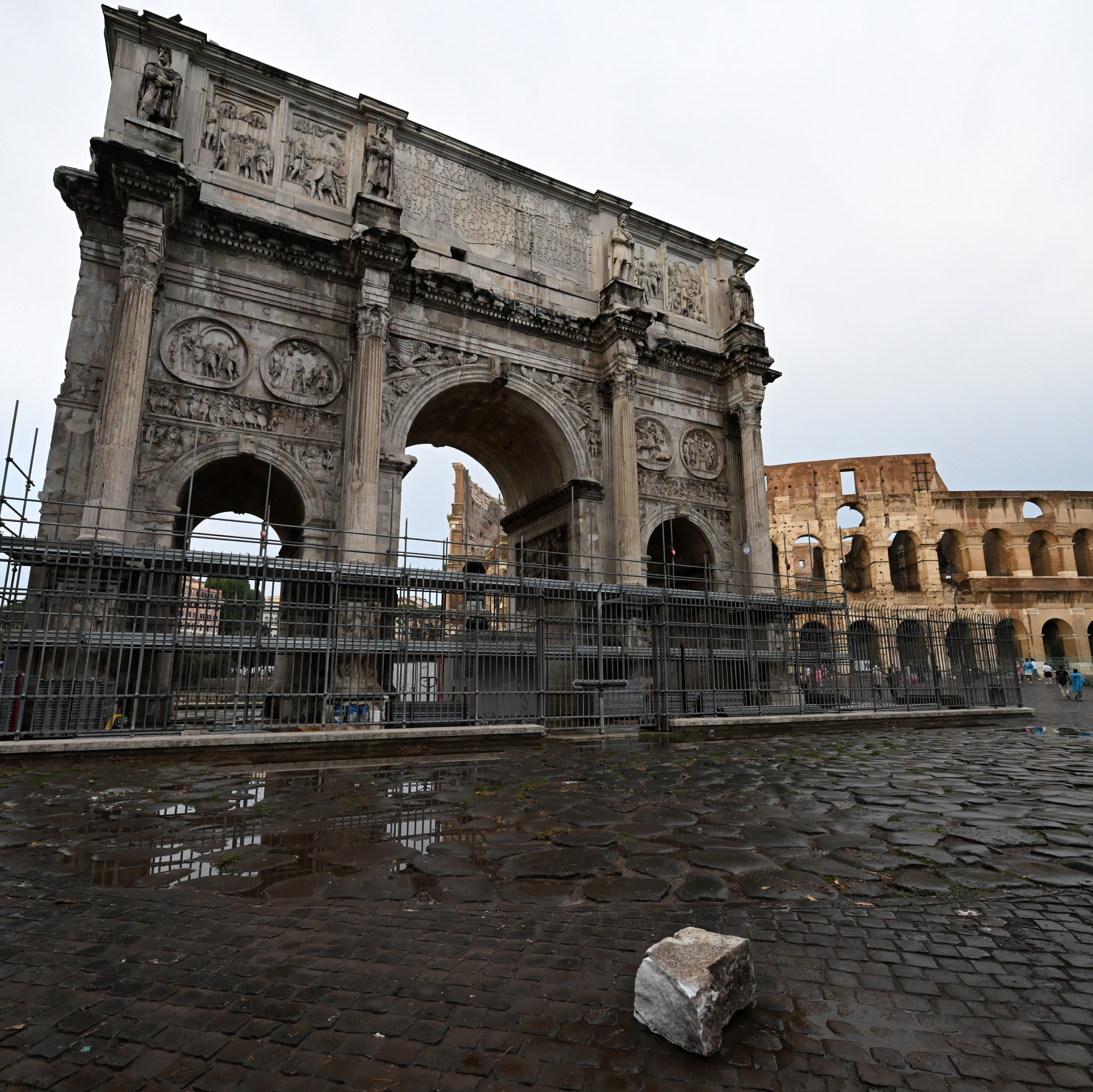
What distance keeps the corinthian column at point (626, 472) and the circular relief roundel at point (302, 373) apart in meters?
6.52

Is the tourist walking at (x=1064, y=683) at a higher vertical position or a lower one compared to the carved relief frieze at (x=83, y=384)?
lower

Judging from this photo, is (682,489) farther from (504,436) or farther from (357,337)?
(357,337)

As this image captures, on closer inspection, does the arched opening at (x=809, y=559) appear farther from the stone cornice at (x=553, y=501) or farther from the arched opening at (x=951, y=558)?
the stone cornice at (x=553, y=501)

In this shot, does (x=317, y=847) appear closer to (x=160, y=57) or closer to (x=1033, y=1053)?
(x=1033, y=1053)

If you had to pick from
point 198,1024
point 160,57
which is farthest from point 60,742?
point 160,57

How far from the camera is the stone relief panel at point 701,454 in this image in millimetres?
17641

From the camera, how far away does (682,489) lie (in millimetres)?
17344

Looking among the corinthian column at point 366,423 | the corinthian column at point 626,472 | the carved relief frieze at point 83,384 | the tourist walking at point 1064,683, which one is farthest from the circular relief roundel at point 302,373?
the tourist walking at point 1064,683

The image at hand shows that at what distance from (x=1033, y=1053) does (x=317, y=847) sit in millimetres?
3096

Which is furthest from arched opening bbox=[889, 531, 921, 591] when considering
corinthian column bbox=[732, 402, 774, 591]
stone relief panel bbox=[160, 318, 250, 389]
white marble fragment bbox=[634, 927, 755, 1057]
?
white marble fragment bbox=[634, 927, 755, 1057]

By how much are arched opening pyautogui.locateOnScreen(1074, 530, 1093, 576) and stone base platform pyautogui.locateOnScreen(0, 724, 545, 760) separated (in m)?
39.6

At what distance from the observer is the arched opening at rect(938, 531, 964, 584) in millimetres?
33594

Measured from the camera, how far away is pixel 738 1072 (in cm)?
152

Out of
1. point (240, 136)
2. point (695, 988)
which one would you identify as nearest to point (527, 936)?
point (695, 988)
